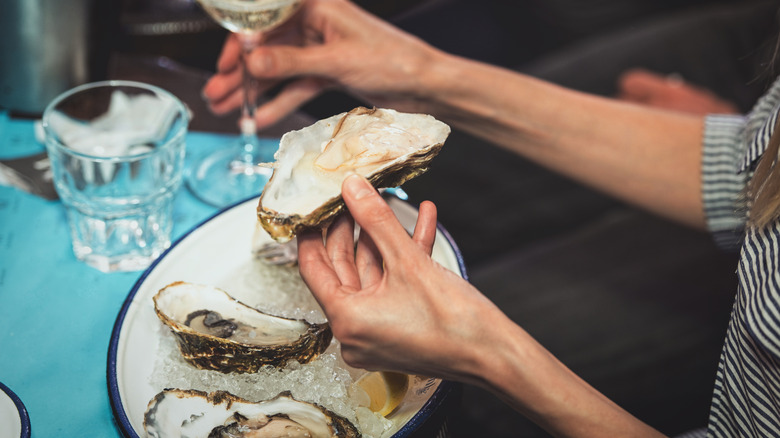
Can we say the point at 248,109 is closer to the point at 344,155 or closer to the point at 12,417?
the point at 344,155

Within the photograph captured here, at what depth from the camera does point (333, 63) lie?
0.88 m

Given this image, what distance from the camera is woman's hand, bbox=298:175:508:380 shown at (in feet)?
1.56

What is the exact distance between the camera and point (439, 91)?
2.99ft

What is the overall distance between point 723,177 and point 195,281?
68cm

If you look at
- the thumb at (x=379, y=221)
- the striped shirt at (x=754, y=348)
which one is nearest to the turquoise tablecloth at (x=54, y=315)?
the thumb at (x=379, y=221)

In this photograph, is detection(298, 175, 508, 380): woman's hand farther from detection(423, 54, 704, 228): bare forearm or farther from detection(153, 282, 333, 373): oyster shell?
detection(423, 54, 704, 228): bare forearm

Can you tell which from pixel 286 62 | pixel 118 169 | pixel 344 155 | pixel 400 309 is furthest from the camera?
pixel 286 62

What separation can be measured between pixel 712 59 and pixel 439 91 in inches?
42.2

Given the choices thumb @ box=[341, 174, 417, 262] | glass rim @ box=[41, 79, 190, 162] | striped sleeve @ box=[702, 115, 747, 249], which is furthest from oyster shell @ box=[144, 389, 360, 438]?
striped sleeve @ box=[702, 115, 747, 249]

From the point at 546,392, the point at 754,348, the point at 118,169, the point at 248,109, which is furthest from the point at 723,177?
the point at 118,169

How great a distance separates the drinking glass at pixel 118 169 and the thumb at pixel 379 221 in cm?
28

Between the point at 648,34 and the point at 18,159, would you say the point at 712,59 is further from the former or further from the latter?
the point at 18,159

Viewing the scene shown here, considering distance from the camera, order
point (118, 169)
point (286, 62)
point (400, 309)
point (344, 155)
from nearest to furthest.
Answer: point (400, 309) < point (344, 155) < point (118, 169) < point (286, 62)

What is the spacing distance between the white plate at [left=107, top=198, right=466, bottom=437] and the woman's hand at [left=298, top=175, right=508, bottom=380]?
0.05 m
